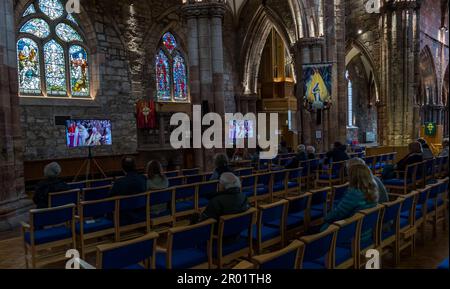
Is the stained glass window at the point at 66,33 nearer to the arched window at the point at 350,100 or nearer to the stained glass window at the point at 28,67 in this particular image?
the stained glass window at the point at 28,67

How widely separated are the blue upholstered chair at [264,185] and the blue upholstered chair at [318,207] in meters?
1.57

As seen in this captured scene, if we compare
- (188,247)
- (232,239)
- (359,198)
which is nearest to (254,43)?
(359,198)

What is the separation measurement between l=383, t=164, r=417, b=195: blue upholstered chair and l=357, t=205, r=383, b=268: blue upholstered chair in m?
4.02

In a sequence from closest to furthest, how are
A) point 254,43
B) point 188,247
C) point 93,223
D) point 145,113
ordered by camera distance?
point 188,247
point 93,223
point 145,113
point 254,43

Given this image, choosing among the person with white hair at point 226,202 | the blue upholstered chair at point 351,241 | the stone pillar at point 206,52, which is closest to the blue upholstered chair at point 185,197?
the person with white hair at point 226,202

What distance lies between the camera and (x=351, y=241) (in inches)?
135

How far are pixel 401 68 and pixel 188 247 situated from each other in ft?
61.7

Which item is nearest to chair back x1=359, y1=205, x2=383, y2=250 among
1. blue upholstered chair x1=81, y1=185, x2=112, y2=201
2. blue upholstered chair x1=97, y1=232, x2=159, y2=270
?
blue upholstered chair x1=97, y1=232, x2=159, y2=270

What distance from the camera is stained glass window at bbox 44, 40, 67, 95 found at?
12469 mm

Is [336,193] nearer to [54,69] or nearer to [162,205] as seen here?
[162,205]

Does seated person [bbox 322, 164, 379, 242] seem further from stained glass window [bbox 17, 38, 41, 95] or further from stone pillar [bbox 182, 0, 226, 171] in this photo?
stained glass window [bbox 17, 38, 41, 95]
